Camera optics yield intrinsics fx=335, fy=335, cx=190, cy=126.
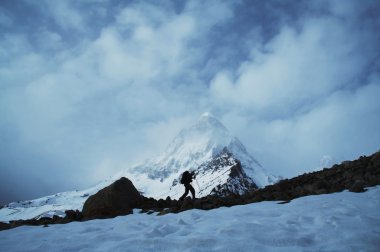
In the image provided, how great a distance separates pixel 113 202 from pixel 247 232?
32.2 feet

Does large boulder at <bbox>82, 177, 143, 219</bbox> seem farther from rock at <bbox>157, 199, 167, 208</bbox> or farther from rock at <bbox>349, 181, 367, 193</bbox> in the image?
rock at <bbox>349, 181, 367, 193</bbox>

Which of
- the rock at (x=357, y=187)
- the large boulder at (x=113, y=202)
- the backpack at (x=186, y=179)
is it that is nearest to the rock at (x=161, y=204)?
the large boulder at (x=113, y=202)

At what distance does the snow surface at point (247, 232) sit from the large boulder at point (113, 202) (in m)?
3.81

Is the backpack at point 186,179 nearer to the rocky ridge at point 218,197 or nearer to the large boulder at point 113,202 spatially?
the rocky ridge at point 218,197

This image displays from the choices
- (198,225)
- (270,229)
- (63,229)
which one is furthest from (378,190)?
(63,229)

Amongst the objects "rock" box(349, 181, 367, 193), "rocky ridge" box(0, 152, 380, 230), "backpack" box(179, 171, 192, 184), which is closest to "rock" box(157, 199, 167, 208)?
"rocky ridge" box(0, 152, 380, 230)

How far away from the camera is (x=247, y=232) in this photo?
358 inches

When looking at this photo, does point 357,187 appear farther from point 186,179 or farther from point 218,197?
point 186,179

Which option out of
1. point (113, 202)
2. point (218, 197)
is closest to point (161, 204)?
point (113, 202)

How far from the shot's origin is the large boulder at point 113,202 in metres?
16.5

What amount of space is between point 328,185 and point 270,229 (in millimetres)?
7197

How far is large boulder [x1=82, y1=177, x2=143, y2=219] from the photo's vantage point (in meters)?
16.5

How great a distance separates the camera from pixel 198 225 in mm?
10914

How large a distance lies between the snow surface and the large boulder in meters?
3.81
